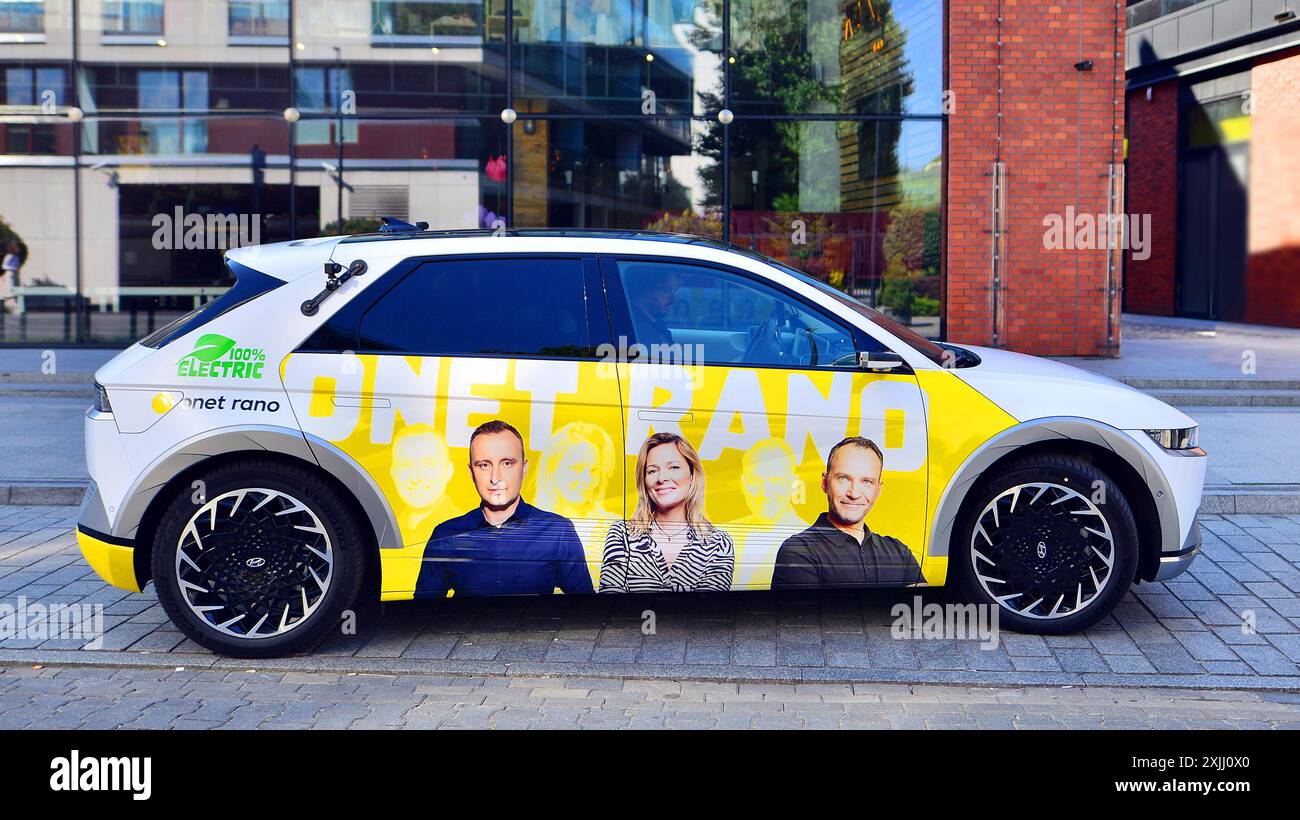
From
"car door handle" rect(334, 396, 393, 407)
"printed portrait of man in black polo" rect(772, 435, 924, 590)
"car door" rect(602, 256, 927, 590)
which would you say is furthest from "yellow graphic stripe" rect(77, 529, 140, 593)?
"printed portrait of man in black polo" rect(772, 435, 924, 590)

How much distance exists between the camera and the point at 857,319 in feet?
17.5

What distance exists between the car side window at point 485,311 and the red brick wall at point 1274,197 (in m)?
20.4

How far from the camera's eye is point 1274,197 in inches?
894

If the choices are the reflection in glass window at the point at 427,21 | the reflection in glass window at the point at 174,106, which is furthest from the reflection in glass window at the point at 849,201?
the reflection in glass window at the point at 174,106

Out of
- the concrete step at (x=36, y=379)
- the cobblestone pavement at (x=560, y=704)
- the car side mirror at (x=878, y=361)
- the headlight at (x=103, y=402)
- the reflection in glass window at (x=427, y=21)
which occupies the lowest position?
the cobblestone pavement at (x=560, y=704)

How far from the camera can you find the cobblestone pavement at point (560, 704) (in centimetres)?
448

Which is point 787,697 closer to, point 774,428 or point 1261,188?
point 774,428

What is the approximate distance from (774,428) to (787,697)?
107cm

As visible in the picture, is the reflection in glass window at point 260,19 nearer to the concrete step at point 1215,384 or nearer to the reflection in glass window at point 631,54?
the reflection in glass window at point 631,54

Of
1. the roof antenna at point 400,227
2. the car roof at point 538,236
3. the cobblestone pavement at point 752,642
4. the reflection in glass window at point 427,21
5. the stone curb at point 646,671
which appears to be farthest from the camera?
the reflection in glass window at point 427,21

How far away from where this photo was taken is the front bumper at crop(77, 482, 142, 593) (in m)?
5.19

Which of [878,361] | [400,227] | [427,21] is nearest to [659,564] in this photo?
[878,361]

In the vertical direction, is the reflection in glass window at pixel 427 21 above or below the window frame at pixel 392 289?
above
